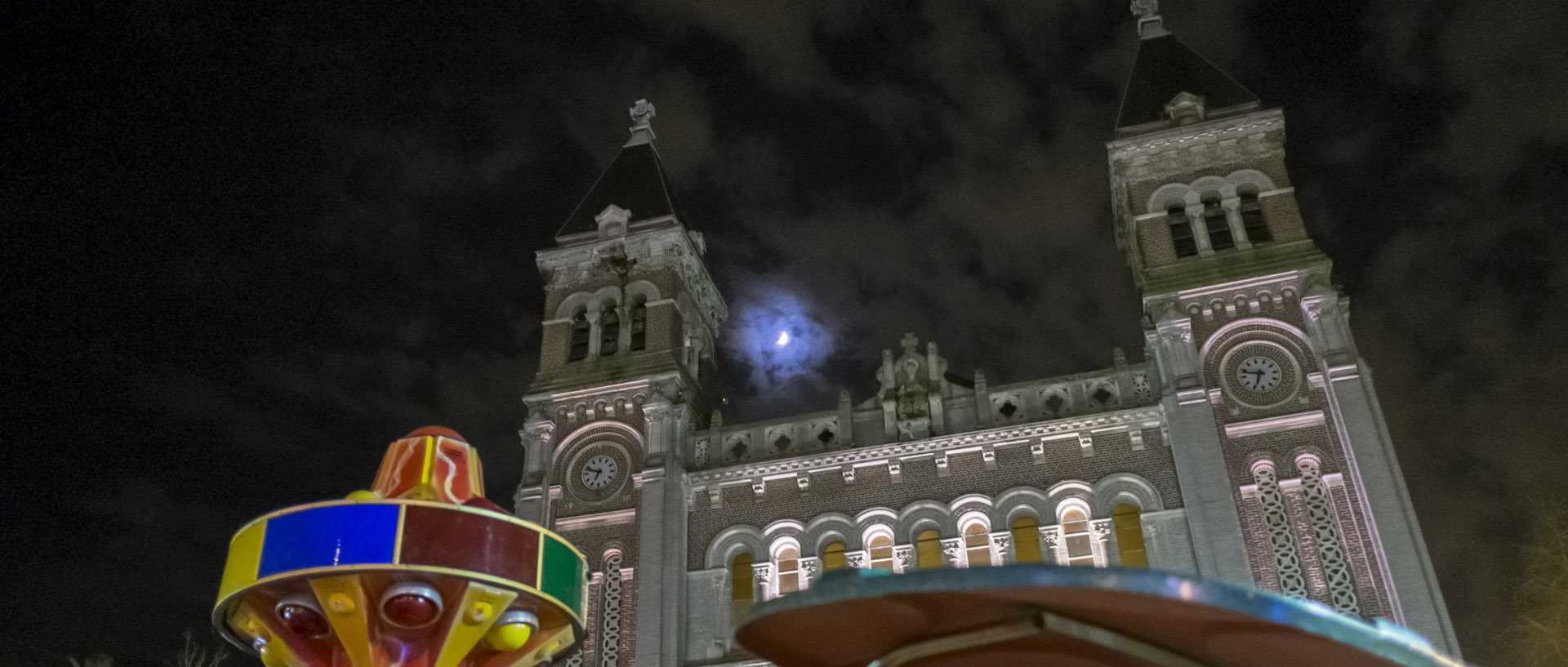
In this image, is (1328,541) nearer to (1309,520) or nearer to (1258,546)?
(1309,520)

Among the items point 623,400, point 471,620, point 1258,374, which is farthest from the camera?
point 623,400

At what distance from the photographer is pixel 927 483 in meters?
24.8

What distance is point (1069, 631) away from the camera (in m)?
7.73

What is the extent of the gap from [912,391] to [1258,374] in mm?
7150

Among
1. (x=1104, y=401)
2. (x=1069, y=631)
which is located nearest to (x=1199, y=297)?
(x=1104, y=401)

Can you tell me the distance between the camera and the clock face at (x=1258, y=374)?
78.8 ft

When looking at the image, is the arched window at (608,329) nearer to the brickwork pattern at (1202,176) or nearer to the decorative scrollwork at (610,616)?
the decorative scrollwork at (610,616)

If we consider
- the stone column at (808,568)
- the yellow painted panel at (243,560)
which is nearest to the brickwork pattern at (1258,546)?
the stone column at (808,568)

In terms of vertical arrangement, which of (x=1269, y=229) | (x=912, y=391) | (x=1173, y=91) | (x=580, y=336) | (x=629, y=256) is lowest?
(x=912, y=391)

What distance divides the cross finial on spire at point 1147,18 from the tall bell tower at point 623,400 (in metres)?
13.9

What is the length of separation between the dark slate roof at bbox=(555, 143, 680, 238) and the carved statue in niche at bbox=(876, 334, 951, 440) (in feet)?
26.1

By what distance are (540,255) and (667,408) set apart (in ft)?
21.5

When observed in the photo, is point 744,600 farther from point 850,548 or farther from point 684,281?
point 684,281

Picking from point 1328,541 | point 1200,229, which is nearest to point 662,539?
point 1328,541
